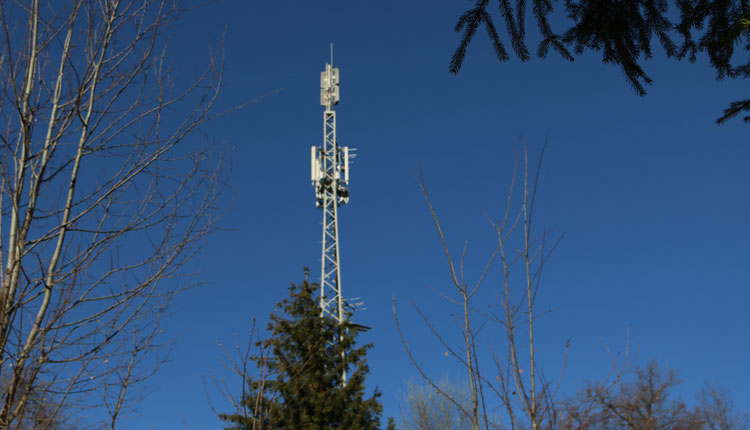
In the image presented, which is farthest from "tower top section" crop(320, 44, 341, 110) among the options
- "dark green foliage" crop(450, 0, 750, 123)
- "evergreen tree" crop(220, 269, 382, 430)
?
"dark green foliage" crop(450, 0, 750, 123)

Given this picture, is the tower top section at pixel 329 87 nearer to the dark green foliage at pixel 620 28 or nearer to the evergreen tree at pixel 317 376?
the evergreen tree at pixel 317 376

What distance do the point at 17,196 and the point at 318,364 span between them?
37.9ft

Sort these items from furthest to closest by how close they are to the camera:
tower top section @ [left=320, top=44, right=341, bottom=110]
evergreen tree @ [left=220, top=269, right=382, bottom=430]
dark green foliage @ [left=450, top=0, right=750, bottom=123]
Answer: tower top section @ [left=320, top=44, right=341, bottom=110] → evergreen tree @ [left=220, top=269, right=382, bottom=430] → dark green foliage @ [left=450, top=0, right=750, bottom=123]

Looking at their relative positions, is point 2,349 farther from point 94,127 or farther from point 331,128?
point 331,128

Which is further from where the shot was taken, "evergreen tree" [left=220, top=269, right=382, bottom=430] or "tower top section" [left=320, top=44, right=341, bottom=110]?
"tower top section" [left=320, top=44, right=341, bottom=110]

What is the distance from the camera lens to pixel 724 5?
3.27m

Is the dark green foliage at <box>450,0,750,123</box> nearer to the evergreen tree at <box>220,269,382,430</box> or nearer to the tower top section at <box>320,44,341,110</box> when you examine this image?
the evergreen tree at <box>220,269,382,430</box>

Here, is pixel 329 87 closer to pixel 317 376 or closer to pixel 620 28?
pixel 317 376

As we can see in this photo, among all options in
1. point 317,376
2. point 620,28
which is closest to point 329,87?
point 317,376

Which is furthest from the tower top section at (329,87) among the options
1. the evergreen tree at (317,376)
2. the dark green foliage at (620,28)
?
the dark green foliage at (620,28)

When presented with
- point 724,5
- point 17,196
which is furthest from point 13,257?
point 724,5

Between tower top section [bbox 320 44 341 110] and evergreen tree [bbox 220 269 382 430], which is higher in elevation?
tower top section [bbox 320 44 341 110]

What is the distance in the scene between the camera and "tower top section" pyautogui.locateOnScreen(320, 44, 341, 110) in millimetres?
19281

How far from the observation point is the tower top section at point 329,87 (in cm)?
1928
